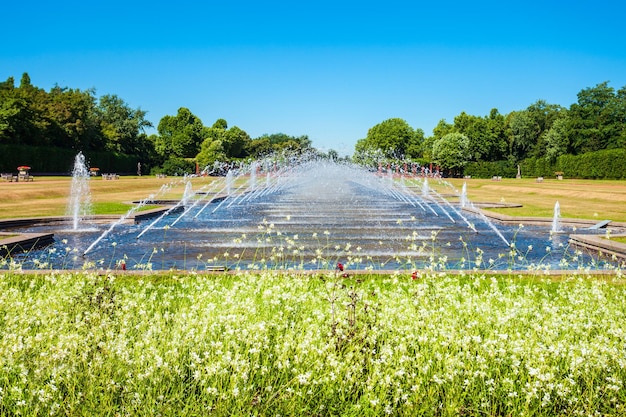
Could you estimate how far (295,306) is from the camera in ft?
18.1

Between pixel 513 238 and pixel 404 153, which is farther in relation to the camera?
pixel 404 153

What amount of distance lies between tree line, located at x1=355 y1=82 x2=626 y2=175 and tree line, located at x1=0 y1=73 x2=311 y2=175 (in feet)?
101

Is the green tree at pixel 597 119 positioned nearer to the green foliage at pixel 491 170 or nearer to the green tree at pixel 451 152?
the green foliage at pixel 491 170

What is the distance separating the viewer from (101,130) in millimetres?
70375

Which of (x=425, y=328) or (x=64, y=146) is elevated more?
(x=64, y=146)

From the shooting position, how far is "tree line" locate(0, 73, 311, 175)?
5147cm

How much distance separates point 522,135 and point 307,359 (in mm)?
85226

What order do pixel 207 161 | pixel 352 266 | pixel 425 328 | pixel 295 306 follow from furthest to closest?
pixel 207 161 → pixel 352 266 → pixel 295 306 → pixel 425 328

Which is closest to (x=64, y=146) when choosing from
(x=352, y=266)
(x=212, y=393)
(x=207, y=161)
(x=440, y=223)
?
(x=207, y=161)

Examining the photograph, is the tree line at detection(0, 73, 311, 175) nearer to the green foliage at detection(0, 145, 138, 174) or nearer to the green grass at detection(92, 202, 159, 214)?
the green foliage at detection(0, 145, 138, 174)

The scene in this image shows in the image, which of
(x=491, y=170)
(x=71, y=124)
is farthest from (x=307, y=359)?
(x=491, y=170)

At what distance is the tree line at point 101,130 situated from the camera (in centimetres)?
5147

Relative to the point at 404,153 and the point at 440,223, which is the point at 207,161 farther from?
the point at 440,223

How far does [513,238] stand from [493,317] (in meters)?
7.63
